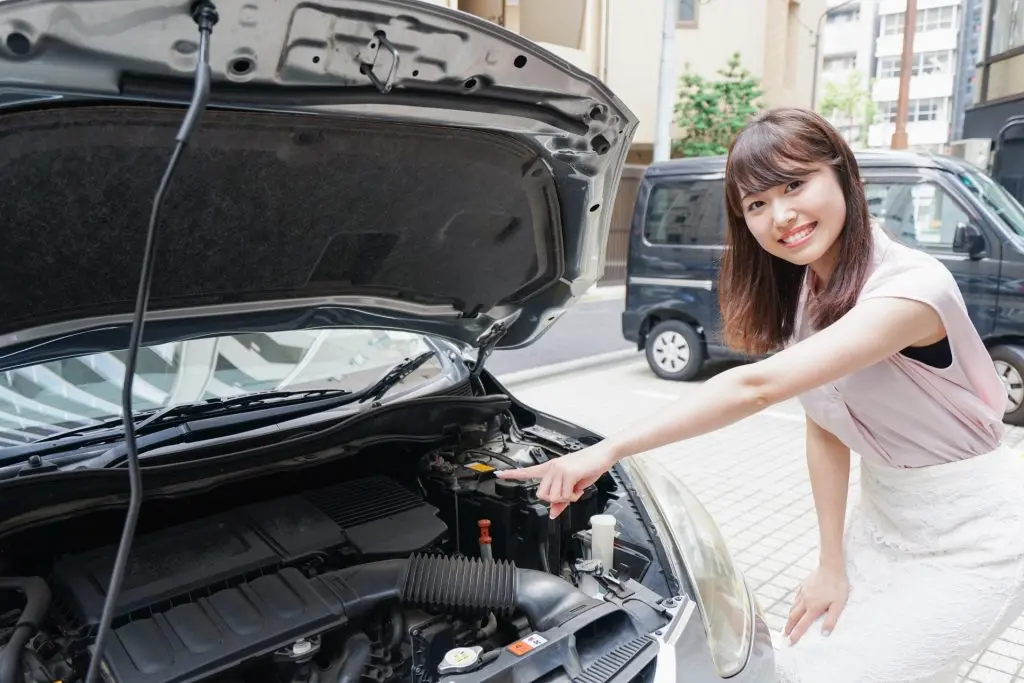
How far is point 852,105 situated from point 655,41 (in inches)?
1093

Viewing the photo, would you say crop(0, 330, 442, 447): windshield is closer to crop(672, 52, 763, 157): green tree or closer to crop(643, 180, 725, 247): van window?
crop(643, 180, 725, 247): van window

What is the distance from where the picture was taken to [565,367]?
7645mm

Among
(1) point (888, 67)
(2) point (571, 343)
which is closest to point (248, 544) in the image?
(2) point (571, 343)

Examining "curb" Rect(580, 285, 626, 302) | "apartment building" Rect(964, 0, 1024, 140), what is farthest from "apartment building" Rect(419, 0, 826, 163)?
"apartment building" Rect(964, 0, 1024, 140)

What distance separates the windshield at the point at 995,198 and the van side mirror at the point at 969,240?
22cm

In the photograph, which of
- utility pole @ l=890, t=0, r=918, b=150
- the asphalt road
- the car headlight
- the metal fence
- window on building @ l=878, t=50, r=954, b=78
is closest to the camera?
the car headlight

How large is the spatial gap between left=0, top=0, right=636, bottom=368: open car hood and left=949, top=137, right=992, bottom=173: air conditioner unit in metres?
9.50

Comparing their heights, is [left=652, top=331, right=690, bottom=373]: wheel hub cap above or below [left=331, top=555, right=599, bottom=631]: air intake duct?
below

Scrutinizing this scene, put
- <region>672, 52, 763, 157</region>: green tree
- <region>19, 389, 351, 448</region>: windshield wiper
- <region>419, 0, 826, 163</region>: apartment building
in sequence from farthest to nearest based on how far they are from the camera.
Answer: <region>672, 52, 763, 157</region>: green tree
<region>419, 0, 826, 163</region>: apartment building
<region>19, 389, 351, 448</region>: windshield wiper

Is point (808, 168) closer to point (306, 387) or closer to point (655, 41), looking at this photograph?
point (306, 387)

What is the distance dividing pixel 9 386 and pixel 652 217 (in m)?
5.57

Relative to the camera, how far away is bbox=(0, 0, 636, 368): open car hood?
1.12 metres

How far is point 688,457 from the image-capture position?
191 inches

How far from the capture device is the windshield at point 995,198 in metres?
5.13
